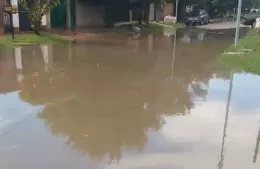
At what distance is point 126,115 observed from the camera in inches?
314

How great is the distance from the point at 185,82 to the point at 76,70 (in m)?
4.04

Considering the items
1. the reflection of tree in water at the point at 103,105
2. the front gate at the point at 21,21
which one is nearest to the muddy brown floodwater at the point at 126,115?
the reflection of tree in water at the point at 103,105

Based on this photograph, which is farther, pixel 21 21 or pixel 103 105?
pixel 21 21

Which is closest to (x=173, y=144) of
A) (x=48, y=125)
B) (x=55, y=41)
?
(x=48, y=125)

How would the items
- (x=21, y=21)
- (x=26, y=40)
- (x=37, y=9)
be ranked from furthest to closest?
(x=21, y=21) → (x=37, y=9) → (x=26, y=40)

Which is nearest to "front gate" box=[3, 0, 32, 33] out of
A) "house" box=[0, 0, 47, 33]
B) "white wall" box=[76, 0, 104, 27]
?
"house" box=[0, 0, 47, 33]

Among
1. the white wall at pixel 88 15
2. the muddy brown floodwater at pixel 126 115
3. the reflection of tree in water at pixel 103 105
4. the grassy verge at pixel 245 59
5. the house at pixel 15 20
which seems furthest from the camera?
the white wall at pixel 88 15

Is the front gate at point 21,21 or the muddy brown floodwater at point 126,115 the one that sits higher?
the front gate at point 21,21

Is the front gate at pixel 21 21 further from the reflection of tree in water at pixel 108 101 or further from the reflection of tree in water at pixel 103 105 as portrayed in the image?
the reflection of tree in water at pixel 103 105

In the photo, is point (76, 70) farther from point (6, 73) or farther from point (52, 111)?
point (52, 111)

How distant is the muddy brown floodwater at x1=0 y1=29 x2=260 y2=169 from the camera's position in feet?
19.0

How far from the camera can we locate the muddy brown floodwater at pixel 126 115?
5.79 metres

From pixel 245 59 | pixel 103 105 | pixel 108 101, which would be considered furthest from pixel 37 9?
pixel 103 105

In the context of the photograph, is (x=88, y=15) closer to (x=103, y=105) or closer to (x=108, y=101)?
(x=108, y=101)
